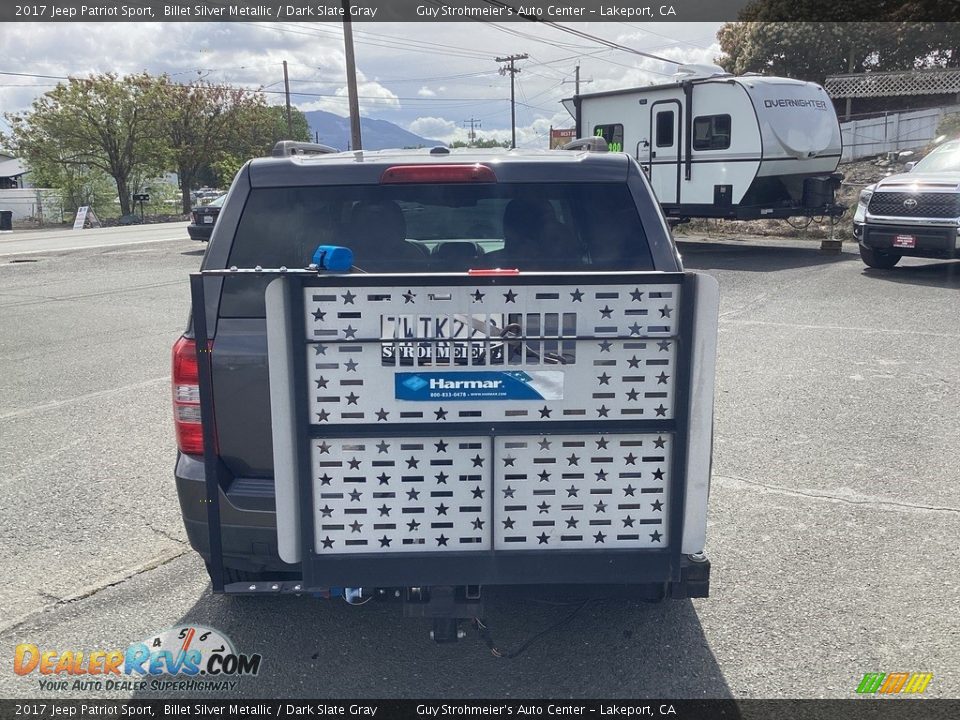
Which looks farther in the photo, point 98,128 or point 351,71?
point 98,128

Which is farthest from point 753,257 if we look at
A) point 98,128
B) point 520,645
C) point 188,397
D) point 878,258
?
point 98,128

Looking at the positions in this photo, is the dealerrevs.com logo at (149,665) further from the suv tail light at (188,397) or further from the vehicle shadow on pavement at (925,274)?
the vehicle shadow on pavement at (925,274)

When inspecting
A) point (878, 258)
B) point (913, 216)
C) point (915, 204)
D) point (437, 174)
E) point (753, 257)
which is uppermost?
point (437, 174)

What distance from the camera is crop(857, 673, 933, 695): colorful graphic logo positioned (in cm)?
312

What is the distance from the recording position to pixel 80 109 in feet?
151

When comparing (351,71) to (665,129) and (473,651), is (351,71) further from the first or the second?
(473,651)

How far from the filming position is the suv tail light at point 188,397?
10.3ft

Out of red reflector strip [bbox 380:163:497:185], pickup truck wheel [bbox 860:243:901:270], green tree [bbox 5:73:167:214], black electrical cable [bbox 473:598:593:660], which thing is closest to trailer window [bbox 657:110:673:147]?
pickup truck wheel [bbox 860:243:901:270]

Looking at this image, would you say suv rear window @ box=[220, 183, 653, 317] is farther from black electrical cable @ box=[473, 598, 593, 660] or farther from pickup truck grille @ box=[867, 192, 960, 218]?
pickup truck grille @ box=[867, 192, 960, 218]

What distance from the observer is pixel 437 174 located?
335 cm

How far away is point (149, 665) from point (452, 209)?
7.19 feet

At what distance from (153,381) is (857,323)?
7755 millimetres

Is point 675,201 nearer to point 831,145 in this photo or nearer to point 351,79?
point 831,145

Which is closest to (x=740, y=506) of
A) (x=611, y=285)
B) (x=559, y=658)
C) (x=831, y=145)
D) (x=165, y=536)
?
(x=559, y=658)
